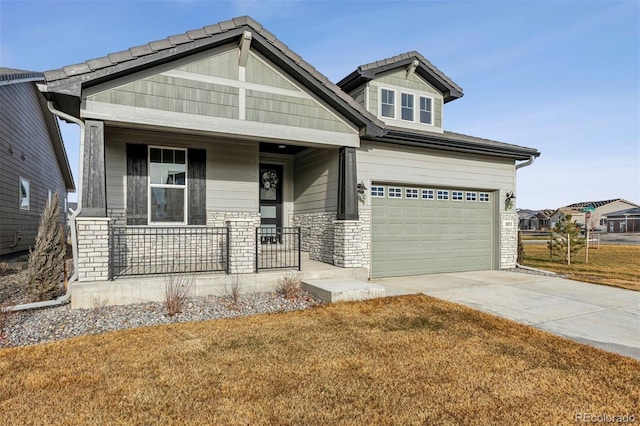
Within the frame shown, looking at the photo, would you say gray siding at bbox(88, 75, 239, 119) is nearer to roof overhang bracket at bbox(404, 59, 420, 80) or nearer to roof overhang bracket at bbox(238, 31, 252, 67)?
roof overhang bracket at bbox(238, 31, 252, 67)

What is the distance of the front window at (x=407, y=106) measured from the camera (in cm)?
1062

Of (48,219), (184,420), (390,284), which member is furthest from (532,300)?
(48,219)

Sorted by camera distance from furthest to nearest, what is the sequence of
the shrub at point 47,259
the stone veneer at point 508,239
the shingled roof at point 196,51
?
the stone veneer at point 508,239 → the shrub at point 47,259 → the shingled roof at point 196,51

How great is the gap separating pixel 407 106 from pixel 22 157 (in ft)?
44.8

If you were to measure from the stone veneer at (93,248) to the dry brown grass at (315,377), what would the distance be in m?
1.81

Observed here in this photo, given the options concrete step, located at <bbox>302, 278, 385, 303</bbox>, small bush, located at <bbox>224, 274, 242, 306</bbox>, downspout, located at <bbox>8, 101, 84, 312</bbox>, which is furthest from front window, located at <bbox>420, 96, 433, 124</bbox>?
downspout, located at <bbox>8, 101, 84, 312</bbox>

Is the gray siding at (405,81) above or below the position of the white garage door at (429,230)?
above

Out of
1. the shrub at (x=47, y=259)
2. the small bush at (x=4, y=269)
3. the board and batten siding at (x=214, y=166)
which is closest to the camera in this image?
the shrub at (x=47, y=259)

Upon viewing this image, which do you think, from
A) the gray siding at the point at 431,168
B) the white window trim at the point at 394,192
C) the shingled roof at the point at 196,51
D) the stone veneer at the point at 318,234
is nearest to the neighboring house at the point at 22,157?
the shingled roof at the point at 196,51

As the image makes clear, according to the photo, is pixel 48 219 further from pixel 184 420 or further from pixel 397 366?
pixel 397 366

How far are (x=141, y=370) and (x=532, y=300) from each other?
22.3 feet

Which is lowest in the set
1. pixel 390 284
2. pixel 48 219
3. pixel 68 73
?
pixel 390 284

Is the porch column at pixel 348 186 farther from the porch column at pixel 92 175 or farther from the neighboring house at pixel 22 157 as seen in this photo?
the neighboring house at pixel 22 157

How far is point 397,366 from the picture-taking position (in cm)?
368
